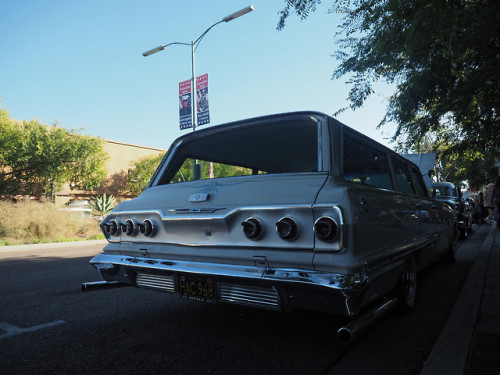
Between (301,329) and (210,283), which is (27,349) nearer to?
(210,283)

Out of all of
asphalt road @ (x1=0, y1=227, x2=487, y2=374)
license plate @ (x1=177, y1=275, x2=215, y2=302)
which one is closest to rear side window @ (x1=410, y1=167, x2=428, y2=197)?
asphalt road @ (x1=0, y1=227, x2=487, y2=374)

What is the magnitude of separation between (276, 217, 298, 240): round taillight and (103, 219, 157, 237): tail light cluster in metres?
1.21

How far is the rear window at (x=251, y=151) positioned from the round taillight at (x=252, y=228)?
2.59 ft

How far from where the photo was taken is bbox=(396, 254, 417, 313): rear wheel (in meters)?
3.34

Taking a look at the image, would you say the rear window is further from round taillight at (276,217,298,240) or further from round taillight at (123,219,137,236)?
round taillight at (276,217,298,240)

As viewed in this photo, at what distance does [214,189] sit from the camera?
2896 millimetres

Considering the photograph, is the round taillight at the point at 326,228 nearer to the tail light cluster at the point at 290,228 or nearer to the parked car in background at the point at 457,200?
the tail light cluster at the point at 290,228

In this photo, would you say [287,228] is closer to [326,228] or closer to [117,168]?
[326,228]

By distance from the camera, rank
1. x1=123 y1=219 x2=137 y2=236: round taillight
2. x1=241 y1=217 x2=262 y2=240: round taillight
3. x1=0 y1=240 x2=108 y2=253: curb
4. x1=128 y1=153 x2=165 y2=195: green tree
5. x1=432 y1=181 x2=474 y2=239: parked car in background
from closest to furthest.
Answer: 1. x1=241 y1=217 x2=262 y2=240: round taillight
2. x1=123 y1=219 x2=137 y2=236: round taillight
3. x1=432 y1=181 x2=474 y2=239: parked car in background
4. x1=0 y1=240 x2=108 y2=253: curb
5. x1=128 y1=153 x2=165 y2=195: green tree

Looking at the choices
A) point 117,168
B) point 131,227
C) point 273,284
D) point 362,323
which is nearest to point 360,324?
point 362,323

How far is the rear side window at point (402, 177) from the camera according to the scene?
12.5 ft

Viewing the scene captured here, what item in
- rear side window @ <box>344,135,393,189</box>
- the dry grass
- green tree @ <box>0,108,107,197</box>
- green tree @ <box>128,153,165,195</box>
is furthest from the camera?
green tree @ <box>128,153,165,195</box>

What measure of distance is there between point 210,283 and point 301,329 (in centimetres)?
111

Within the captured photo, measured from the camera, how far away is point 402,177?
158 inches
